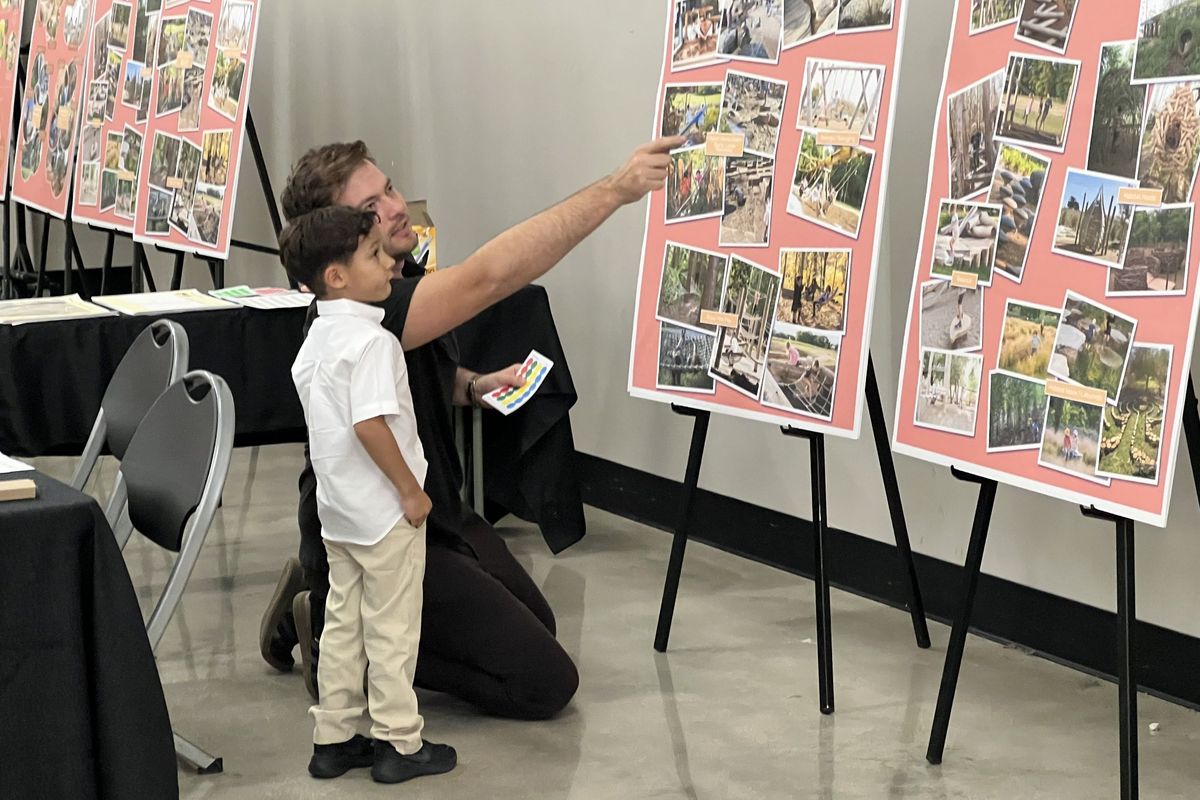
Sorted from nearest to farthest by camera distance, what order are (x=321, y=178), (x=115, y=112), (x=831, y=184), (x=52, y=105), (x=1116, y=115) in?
(x=1116, y=115), (x=321, y=178), (x=831, y=184), (x=115, y=112), (x=52, y=105)

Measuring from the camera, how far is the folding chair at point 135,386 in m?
2.91

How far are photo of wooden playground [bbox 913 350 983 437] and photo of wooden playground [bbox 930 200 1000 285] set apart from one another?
16 centimetres

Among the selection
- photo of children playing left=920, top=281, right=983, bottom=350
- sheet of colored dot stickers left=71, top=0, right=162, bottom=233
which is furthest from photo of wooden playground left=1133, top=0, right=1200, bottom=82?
sheet of colored dot stickers left=71, top=0, right=162, bottom=233

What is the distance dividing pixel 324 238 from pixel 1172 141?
1441 mm

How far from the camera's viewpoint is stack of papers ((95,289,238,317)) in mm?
4102

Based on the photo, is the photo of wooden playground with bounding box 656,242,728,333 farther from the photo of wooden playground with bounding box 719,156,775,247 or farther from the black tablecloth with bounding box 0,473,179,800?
the black tablecloth with bounding box 0,473,179,800

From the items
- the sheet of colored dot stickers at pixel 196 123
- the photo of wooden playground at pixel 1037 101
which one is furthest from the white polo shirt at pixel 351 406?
the sheet of colored dot stickers at pixel 196 123

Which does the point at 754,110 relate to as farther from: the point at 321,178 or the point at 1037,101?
the point at 321,178

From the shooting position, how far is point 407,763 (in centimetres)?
298

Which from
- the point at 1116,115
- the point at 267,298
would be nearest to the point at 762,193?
the point at 1116,115

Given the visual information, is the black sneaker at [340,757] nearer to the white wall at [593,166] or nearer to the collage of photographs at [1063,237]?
the collage of photographs at [1063,237]

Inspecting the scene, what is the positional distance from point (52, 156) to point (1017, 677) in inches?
212

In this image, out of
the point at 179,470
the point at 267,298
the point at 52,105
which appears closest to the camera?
the point at 179,470

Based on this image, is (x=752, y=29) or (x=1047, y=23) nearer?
(x=1047, y=23)
